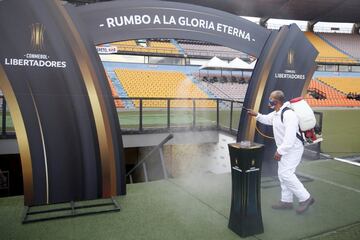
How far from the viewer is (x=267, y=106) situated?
529 centimetres

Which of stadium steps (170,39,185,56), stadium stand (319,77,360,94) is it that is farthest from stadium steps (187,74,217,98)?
stadium stand (319,77,360,94)

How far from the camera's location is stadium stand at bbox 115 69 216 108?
707 inches

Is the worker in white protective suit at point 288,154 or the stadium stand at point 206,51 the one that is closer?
the worker in white protective suit at point 288,154

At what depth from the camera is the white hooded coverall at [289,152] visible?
3526 mm

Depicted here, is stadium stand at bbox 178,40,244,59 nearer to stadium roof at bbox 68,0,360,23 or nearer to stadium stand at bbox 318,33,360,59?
stadium roof at bbox 68,0,360,23

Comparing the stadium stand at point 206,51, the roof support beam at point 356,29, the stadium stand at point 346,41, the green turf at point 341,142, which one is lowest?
the green turf at point 341,142

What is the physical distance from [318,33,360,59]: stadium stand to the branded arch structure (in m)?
33.0

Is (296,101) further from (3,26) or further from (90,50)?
(3,26)

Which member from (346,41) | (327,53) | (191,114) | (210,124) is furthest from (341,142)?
(346,41)

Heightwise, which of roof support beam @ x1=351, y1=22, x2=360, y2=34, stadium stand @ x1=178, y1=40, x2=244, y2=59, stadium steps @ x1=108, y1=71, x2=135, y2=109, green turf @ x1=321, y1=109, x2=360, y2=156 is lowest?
green turf @ x1=321, y1=109, x2=360, y2=156

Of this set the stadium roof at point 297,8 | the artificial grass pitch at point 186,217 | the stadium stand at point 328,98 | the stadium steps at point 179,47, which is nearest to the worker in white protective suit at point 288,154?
the artificial grass pitch at point 186,217

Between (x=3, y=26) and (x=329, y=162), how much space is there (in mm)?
5883

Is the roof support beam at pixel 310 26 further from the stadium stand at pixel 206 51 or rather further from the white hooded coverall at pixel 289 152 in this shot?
the white hooded coverall at pixel 289 152

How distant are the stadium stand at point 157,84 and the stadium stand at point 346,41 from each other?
20005mm
